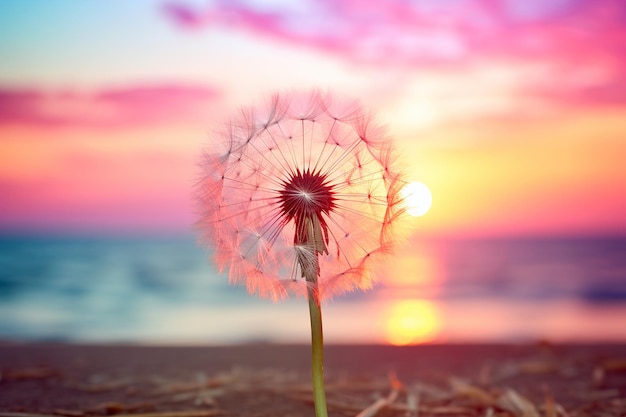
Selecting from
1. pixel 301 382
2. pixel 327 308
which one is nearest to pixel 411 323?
pixel 327 308

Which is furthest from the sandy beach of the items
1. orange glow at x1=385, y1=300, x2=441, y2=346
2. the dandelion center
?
orange glow at x1=385, y1=300, x2=441, y2=346

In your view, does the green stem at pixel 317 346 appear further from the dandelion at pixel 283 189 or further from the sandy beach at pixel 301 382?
the sandy beach at pixel 301 382

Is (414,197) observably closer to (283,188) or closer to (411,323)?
(283,188)

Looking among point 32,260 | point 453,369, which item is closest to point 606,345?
point 453,369

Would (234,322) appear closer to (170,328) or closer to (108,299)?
(170,328)

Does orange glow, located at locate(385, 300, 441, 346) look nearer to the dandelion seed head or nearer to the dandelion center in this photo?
the dandelion seed head

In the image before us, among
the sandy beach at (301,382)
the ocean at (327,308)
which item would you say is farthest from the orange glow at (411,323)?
the sandy beach at (301,382)
